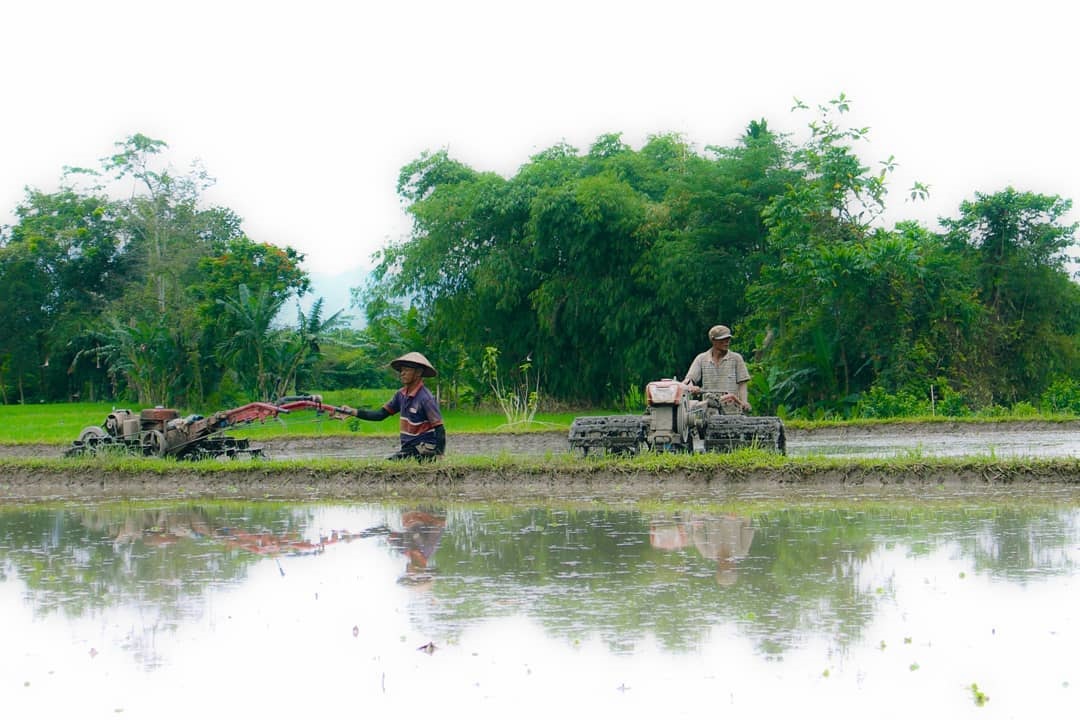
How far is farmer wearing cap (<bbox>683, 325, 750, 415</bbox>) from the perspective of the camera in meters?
13.2

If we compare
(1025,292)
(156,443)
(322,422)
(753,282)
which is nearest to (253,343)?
(322,422)

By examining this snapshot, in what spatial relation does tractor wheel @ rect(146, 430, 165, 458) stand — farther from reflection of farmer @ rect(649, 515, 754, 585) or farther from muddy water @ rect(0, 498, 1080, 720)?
reflection of farmer @ rect(649, 515, 754, 585)

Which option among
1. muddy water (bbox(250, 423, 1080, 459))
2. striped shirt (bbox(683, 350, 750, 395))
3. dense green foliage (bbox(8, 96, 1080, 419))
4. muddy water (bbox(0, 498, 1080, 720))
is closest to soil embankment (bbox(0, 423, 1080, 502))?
muddy water (bbox(0, 498, 1080, 720))

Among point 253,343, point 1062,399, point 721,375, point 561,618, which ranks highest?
point 253,343

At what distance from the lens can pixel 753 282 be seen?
24797 mm

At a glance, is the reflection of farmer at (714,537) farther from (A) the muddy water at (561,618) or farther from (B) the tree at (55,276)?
(B) the tree at (55,276)

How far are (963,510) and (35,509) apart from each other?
8.25 m

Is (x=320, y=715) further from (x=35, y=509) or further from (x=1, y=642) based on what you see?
(x=35, y=509)

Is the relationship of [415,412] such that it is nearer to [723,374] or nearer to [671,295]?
[723,374]

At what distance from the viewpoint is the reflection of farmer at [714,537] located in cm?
731

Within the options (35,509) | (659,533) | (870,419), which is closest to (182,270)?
(870,419)

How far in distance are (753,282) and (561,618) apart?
19.5 m

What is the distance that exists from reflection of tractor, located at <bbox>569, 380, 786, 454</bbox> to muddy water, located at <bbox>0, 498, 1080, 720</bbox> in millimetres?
2931

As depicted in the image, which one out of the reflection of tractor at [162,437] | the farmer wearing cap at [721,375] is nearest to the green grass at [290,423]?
the reflection of tractor at [162,437]
